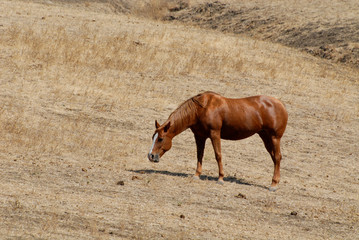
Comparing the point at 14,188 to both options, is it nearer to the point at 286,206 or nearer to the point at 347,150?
the point at 286,206

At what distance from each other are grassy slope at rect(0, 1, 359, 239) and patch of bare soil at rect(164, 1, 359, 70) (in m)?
2.17

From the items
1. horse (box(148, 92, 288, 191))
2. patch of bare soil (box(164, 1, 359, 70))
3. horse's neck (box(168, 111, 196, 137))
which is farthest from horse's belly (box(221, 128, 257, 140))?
patch of bare soil (box(164, 1, 359, 70))

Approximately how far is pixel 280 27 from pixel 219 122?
26534 mm

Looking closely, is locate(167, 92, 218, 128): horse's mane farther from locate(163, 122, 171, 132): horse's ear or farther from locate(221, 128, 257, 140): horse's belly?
locate(221, 128, 257, 140): horse's belly

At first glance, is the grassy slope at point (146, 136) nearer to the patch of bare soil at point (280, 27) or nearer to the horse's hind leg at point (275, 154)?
the horse's hind leg at point (275, 154)

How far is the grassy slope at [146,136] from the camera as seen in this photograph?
1017 centimetres

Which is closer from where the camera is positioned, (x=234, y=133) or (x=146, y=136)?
(x=234, y=133)

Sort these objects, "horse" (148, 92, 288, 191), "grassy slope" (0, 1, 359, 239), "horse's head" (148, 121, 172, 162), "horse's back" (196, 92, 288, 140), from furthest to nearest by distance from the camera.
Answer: "horse's back" (196, 92, 288, 140) < "horse" (148, 92, 288, 191) < "horse's head" (148, 121, 172, 162) < "grassy slope" (0, 1, 359, 239)

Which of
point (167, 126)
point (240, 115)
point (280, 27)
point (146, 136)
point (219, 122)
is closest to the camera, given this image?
point (167, 126)

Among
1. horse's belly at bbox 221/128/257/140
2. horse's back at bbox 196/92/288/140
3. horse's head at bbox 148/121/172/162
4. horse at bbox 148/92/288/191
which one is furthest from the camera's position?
horse's belly at bbox 221/128/257/140

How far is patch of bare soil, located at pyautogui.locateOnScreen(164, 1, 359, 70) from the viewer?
3375 centimetres

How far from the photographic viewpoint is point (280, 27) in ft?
125

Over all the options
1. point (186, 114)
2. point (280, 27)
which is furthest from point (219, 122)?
point (280, 27)

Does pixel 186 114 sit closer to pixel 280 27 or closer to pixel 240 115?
pixel 240 115
